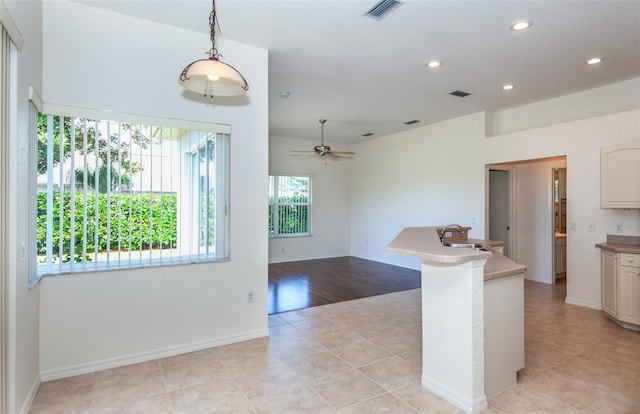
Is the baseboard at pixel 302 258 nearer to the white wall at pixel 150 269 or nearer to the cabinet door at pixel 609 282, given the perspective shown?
the white wall at pixel 150 269

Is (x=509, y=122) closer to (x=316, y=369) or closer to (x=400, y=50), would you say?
(x=400, y=50)

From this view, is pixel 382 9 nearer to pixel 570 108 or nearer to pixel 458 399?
pixel 458 399

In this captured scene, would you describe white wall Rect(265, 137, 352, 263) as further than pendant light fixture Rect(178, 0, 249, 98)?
Yes

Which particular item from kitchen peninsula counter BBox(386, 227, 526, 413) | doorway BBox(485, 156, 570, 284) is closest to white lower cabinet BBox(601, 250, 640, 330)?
doorway BBox(485, 156, 570, 284)

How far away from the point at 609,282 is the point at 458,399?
10.0 ft

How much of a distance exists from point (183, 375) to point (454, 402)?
206 centimetres

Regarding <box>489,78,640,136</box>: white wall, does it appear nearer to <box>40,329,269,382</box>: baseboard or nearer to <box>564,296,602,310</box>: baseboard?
<box>564,296,602,310</box>: baseboard

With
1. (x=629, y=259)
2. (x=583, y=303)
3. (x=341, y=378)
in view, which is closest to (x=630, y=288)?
(x=629, y=259)

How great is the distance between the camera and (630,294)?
3.69 m

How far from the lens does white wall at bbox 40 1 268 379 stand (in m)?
2.74

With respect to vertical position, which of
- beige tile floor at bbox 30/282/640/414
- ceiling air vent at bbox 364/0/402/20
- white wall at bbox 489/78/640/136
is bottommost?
beige tile floor at bbox 30/282/640/414

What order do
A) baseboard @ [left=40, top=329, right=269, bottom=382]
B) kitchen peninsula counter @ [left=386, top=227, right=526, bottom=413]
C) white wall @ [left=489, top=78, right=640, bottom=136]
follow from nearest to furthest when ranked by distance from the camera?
kitchen peninsula counter @ [left=386, top=227, right=526, bottom=413], baseboard @ [left=40, top=329, right=269, bottom=382], white wall @ [left=489, top=78, right=640, bottom=136]

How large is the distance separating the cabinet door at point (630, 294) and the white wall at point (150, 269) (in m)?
3.90

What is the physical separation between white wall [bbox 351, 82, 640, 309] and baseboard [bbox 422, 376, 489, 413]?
3.41 meters
